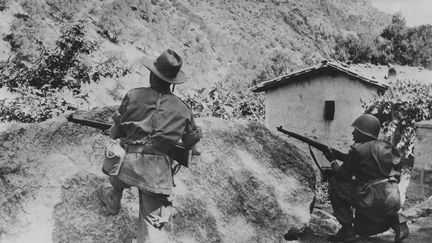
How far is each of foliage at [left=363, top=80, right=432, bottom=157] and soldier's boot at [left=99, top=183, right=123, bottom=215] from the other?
458 inches

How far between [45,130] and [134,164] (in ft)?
5.97

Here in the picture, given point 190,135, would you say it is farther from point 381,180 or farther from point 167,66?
point 381,180

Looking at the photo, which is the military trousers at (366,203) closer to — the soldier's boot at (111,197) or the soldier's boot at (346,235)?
the soldier's boot at (346,235)

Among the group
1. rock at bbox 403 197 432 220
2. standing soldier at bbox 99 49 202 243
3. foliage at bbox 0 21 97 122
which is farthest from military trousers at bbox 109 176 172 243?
foliage at bbox 0 21 97 122

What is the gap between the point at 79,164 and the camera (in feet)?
16.5

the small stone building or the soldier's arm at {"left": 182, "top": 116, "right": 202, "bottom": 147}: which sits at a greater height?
the soldier's arm at {"left": 182, "top": 116, "right": 202, "bottom": 147}

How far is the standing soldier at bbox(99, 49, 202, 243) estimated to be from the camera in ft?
12.7

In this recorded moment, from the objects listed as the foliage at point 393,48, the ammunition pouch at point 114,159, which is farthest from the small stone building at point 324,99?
the foliage at point 393,48

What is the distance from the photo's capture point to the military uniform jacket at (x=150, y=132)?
3.87 meters

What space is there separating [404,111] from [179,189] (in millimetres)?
11444

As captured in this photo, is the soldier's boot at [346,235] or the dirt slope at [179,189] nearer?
the dirt slope at [179,189]

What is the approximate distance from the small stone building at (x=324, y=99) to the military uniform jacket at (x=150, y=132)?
51.1ft

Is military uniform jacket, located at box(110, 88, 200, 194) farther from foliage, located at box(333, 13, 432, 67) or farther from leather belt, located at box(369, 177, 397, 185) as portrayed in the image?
foliage, located at box(333, 13, 432, 67)

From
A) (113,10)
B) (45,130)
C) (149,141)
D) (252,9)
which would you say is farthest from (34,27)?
(252,9)
